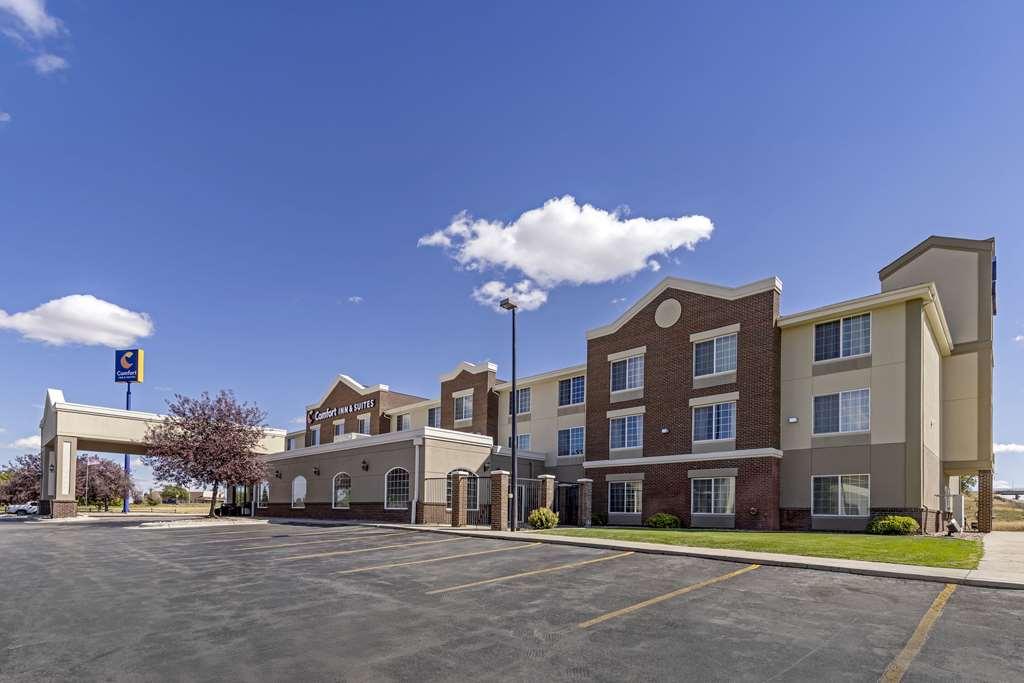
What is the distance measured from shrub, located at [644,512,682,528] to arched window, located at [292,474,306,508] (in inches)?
821

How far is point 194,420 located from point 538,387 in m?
19.6

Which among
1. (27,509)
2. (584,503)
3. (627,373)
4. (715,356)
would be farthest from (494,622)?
(27,509)

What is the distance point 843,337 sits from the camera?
25.5 m

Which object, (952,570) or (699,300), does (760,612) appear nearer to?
(952,570)

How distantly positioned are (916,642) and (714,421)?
20.7 metres

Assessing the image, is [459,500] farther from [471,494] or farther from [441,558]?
[441,558]

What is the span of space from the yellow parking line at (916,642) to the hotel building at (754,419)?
1489 centimetres

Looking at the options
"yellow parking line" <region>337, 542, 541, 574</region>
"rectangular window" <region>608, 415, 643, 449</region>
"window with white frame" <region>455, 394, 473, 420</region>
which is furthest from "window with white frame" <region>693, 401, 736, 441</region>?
"window with white frame" <region>455, 394, 473, 420</region>

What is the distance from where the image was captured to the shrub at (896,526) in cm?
2188

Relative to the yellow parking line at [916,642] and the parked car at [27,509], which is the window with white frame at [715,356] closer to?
the yellow parking line at [916,642]

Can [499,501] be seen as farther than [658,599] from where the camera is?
Yes

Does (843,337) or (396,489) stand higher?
(843,337)

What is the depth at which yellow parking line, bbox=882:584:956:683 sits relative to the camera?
675 centimetres

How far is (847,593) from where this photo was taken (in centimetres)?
1077
